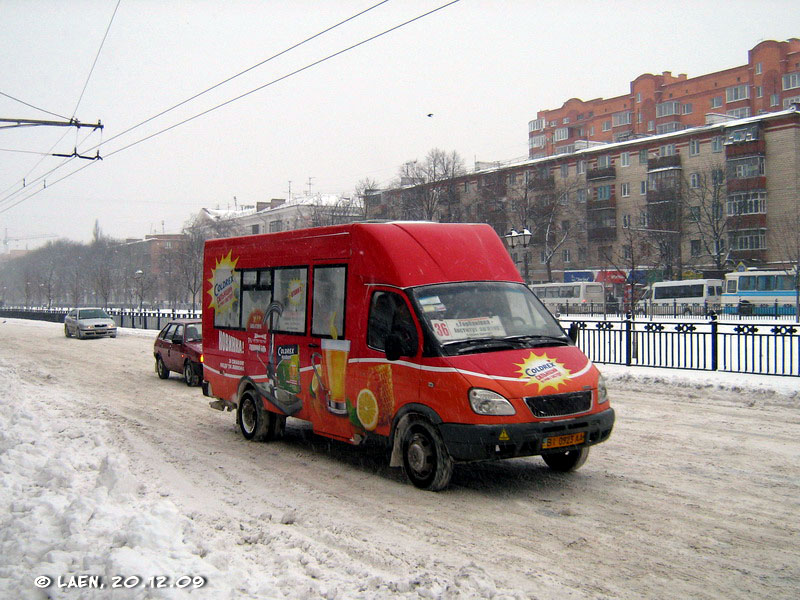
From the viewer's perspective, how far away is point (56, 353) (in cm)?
2686

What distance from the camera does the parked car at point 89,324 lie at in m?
35.7

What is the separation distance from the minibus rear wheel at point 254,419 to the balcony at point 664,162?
6072cm

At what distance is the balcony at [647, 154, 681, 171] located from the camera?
6378 cm

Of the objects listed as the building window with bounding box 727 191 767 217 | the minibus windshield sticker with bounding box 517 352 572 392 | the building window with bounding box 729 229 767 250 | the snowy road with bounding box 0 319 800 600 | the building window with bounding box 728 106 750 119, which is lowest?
the snowy road with bounding box 0 319 800 600

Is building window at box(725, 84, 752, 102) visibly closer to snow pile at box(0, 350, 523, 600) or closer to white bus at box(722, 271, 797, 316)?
white bus at box(722, 271, 797, 316)

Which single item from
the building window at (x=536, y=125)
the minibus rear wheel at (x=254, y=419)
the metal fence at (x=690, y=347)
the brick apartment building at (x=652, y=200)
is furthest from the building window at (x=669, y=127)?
the minibus rear wheel at (x=254, y=419)

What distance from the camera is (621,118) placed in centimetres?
9481

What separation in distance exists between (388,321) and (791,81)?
84.9m

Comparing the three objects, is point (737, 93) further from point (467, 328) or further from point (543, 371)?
point (543, 371)

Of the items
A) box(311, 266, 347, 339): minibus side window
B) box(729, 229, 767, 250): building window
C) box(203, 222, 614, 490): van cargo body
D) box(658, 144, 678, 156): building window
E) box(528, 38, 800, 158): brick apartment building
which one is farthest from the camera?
box(528, 38, 800, 158): brick apartment building

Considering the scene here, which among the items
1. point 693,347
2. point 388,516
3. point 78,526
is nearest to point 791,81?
point 693,347

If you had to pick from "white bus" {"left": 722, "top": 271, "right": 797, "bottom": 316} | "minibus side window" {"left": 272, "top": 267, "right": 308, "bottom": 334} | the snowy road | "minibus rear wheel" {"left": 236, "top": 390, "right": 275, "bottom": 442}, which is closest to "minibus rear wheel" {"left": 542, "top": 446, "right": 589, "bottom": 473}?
the snowy road

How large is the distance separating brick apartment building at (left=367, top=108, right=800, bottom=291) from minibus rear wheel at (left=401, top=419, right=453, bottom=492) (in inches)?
1702

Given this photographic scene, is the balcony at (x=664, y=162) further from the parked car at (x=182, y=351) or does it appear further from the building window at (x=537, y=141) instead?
the parked car at (x=182, y=351)
